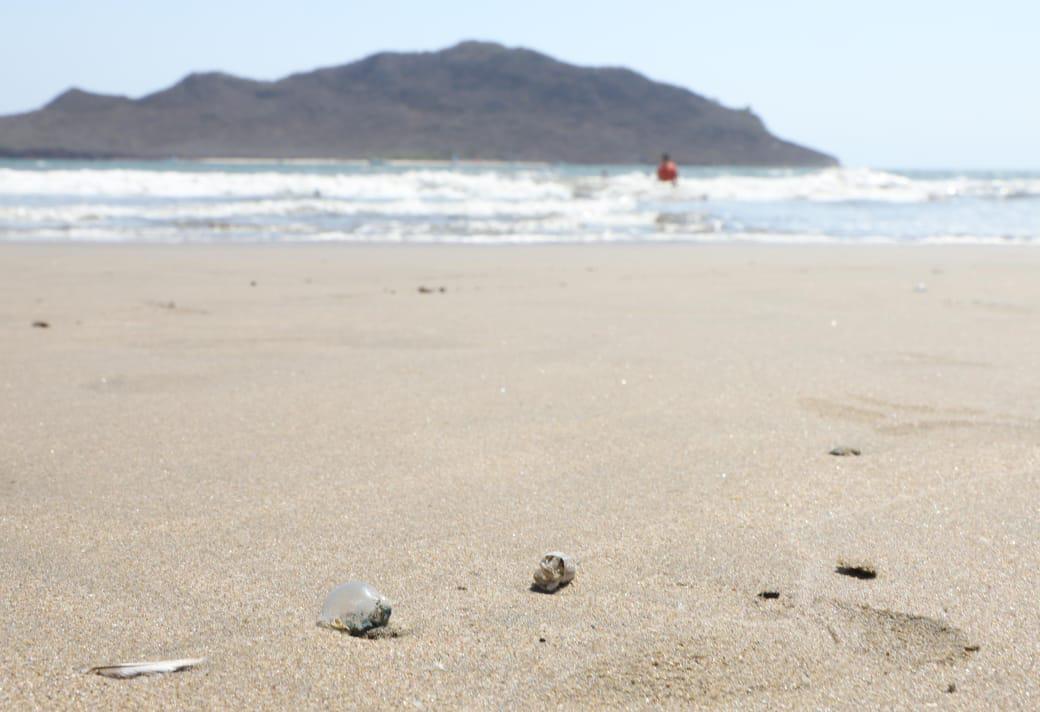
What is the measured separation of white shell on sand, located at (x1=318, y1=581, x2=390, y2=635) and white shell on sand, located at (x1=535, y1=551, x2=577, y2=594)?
21 centimetres

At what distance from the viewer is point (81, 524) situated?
1.54 metres

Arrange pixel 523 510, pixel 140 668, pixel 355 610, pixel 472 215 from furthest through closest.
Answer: pixel 472 215 → pixel 523 510 → pixel 355 610 → pixel 140 668

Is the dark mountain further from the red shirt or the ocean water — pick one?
the red shirt

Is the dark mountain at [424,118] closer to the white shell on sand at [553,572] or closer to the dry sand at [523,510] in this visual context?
the dry sand at [523,510]

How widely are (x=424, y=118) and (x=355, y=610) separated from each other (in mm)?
83323

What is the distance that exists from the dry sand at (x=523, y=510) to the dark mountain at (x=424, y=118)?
6834 cm

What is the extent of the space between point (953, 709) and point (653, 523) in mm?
596

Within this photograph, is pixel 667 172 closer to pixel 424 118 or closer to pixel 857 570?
pixel 857 570

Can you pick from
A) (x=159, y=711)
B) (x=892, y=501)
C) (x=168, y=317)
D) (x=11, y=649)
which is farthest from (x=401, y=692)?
(x=168, y=317)

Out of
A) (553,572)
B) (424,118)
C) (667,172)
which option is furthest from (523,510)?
(424,118)

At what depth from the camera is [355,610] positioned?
1.20 meters

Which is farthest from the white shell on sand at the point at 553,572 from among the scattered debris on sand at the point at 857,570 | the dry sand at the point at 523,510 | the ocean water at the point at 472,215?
the ocean water at the point at 472,215

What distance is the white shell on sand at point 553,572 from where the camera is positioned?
1.33 meters

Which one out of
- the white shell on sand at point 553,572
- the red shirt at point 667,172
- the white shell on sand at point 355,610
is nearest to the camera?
the white shell on sand at point 355,610
